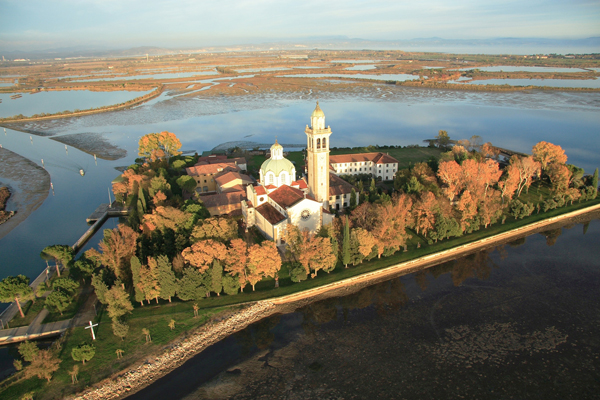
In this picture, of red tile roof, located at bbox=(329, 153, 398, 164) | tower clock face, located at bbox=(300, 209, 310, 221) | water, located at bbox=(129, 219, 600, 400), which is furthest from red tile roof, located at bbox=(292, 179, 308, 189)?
red tile roof, located at bbox=(329, 153, 398, 164)

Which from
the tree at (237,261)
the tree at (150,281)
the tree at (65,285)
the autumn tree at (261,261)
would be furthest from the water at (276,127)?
the autumn tree at (261,261)

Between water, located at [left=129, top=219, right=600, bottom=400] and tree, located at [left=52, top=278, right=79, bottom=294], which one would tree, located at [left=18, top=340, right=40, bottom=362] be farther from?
water, located at [left=129, top=219, right=600, bottom=400]

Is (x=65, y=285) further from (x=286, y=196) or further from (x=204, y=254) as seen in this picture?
(x=286, y=196)

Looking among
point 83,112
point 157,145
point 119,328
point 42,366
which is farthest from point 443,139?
point 83,112

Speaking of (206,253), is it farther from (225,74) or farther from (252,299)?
(225,74)

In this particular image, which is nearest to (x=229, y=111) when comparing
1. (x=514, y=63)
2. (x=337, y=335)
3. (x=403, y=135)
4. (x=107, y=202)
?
(x=403, y=135)

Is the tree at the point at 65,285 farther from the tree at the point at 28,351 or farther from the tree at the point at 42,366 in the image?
the tree at the point at 42,366
